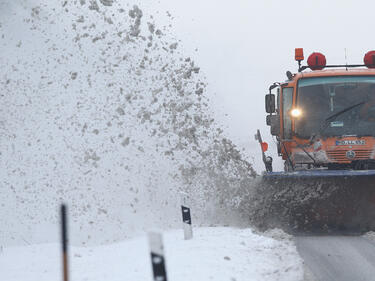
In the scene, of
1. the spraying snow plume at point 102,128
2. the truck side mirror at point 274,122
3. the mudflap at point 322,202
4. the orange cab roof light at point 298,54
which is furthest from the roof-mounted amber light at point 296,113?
the spraying snow plume at point 102,128

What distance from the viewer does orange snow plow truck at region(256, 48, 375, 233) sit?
27.7 ft

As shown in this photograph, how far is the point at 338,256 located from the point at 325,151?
273cm

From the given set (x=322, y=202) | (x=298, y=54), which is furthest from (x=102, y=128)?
(x=322, y=202)

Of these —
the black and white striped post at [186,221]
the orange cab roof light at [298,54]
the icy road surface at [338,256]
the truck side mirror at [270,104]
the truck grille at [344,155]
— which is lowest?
Result: the icy road surface at [338,256]

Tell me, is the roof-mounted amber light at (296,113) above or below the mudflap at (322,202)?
above

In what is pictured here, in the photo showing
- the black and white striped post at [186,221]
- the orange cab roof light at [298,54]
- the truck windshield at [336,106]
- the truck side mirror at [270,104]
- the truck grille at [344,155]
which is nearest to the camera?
the black and white striped post at [186,221]

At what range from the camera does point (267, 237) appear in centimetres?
807

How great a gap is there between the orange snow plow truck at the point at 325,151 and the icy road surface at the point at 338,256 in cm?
45

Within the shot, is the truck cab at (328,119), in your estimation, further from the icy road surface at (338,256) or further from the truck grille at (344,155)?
the icy road surface at (338,256)

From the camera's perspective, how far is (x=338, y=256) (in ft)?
22.9

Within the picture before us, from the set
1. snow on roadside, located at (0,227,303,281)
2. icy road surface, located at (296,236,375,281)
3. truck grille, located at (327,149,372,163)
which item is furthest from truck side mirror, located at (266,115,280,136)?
icy road surface, located at (296,236,375,281)

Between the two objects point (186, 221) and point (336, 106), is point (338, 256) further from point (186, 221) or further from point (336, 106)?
point (336, 106)

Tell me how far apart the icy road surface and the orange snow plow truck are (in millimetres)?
450

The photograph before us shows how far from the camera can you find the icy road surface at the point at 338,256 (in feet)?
19.8
